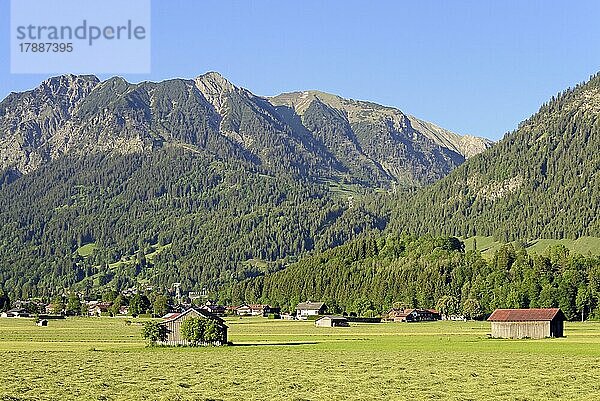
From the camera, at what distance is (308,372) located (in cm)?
6469

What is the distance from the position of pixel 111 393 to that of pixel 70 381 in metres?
8.20

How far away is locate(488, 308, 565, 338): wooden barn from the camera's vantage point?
132750 millimetres

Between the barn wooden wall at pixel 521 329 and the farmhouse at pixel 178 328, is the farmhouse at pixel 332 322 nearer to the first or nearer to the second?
the barn wooden wall at pixel 521 329

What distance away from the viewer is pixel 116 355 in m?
87.4

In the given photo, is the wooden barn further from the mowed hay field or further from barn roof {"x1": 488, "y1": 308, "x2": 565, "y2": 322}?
the mowed hay field

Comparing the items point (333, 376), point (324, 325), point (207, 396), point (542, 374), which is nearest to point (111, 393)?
point (207, 396)

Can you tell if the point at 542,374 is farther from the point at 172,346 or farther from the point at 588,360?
the point at 172,346

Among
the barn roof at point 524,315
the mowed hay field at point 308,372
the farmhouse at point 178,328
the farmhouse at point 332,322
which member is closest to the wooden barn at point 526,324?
the barn roof at point 524,315

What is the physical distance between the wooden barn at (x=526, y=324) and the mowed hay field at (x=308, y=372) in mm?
28591

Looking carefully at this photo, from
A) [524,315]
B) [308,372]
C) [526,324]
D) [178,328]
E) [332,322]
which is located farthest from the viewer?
[332,322]

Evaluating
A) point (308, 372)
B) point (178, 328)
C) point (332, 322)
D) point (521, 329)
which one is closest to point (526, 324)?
point (521, 329)

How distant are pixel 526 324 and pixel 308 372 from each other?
77292mm

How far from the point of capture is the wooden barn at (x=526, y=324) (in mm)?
132750

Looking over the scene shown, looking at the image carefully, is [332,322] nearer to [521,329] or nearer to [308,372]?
[521,329]
